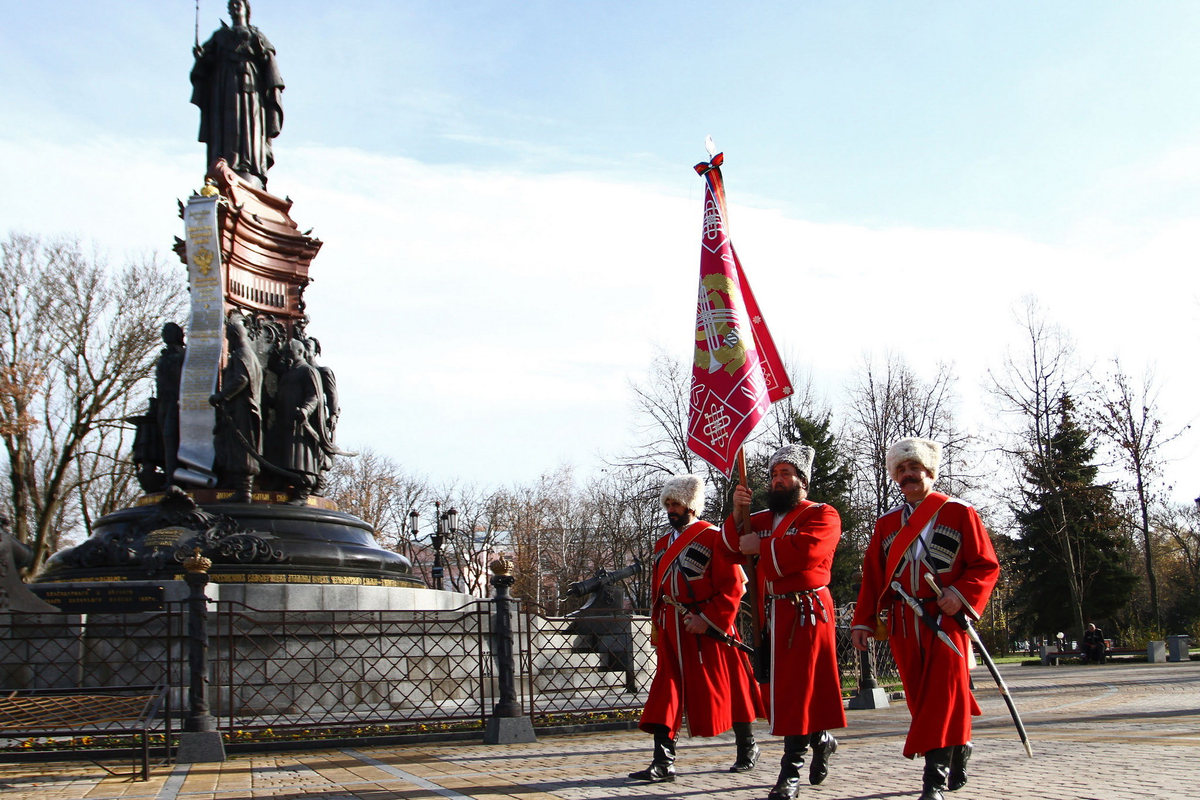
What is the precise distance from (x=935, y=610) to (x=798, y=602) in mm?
968

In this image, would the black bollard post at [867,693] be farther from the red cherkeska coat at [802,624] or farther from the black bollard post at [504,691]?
the red cherkeska coat at [802,624]

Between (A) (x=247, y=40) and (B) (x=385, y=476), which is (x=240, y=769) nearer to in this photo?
(A) (x=247, y=40)

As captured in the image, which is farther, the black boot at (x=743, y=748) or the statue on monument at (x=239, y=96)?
the statue on monument at (x=239, y=96)

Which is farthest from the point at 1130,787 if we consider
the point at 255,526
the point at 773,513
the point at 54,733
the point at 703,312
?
the point at 255,526

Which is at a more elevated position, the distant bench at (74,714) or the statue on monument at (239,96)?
the statue on monument at (239,96)

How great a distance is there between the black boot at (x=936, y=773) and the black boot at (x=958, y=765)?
59 millimetres

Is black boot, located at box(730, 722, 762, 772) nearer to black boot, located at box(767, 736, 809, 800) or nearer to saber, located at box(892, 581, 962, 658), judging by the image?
black boot, located at box(767, 736, 809, 800)

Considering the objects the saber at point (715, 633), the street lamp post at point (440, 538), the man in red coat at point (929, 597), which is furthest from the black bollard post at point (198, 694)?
the street lamp post at point (440, 538)

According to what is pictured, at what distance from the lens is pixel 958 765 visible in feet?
18.5

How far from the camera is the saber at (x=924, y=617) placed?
5719 mm

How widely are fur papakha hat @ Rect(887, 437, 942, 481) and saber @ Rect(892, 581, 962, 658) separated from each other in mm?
669

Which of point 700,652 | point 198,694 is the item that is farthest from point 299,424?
point 700,652

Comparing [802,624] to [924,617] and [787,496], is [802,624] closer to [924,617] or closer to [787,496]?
[787,496]

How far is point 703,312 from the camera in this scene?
311 inches
